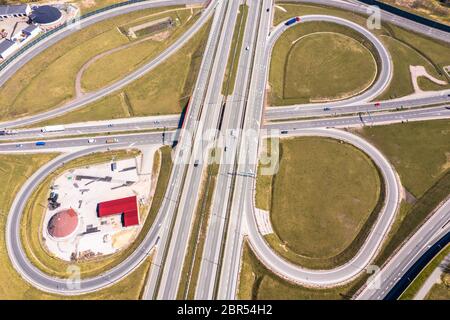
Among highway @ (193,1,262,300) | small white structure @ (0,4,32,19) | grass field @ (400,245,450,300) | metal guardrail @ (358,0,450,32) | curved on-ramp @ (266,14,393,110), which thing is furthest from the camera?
small white structure @ (0,4,32,19)

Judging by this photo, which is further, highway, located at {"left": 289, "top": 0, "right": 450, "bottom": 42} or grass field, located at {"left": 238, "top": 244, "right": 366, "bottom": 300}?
highway, located at {"left": 289, "top": 0, "right": 450, "bottom": 42}

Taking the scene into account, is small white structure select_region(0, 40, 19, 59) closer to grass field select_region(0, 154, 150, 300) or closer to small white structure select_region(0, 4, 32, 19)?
small white structure select_region(0, 4, 32, 19)

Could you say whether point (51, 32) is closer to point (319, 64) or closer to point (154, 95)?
point (154, 95)

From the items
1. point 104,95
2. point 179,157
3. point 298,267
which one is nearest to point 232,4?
point 104,95

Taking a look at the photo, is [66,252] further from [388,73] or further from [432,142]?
[388,73]

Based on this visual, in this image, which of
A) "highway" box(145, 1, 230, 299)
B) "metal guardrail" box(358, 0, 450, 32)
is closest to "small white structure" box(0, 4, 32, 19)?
"highway" box(145, 1, 230, 299)

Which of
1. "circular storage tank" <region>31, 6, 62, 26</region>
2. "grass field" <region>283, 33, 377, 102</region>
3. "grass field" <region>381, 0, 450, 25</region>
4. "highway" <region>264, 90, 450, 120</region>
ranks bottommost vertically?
"highway" <region>264, 90, 450, 120</region>
